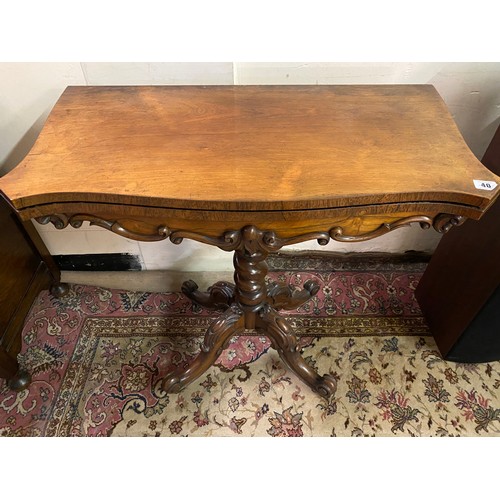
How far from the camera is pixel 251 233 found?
0.69m

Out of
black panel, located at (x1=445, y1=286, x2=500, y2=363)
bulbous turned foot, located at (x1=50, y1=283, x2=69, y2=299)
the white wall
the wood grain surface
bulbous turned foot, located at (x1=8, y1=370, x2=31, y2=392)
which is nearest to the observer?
the wood grain surface

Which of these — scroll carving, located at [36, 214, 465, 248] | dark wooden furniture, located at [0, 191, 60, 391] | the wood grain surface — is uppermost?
the wood grain surface

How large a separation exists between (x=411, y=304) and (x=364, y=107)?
83 cm

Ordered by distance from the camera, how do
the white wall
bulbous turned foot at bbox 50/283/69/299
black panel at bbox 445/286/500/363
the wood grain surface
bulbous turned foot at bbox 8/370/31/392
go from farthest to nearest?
bulbous turned foot at bbox 50/283/69/299 < bulbous turned foot at bbox 8/370/31/392 < black panel at bbox 445/286/500/363 < the white wall < the wood grain surface

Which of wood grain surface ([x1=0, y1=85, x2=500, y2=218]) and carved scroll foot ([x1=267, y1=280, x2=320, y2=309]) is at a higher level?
wood grain surface ([x1=0, y1=85, x2=500, y2=218])

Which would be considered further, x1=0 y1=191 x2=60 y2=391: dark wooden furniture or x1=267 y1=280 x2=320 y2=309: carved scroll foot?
x1=267 y1=280 x2=320 y2=309: carved scroll foot

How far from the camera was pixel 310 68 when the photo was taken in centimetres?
98

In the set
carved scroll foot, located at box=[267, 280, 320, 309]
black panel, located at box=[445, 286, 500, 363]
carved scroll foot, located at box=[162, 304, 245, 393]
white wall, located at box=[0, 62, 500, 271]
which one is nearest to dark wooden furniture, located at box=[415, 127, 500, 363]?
black panel, located at box=[445, 286, 500, 363]

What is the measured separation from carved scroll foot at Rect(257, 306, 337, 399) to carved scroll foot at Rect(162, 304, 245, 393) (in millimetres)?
74

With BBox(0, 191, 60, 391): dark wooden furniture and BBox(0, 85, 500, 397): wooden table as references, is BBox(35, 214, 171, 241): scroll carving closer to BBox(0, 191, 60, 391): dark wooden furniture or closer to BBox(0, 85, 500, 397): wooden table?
BBox(0, 85, 500, 397): wooden table

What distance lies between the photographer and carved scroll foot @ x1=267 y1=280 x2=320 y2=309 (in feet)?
4.04

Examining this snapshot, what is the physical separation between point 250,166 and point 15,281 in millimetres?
885

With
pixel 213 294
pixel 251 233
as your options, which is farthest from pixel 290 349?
pixel 251 233

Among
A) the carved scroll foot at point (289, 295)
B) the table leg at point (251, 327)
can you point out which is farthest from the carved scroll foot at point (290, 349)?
the carved scroll foot at point (289, 295)
